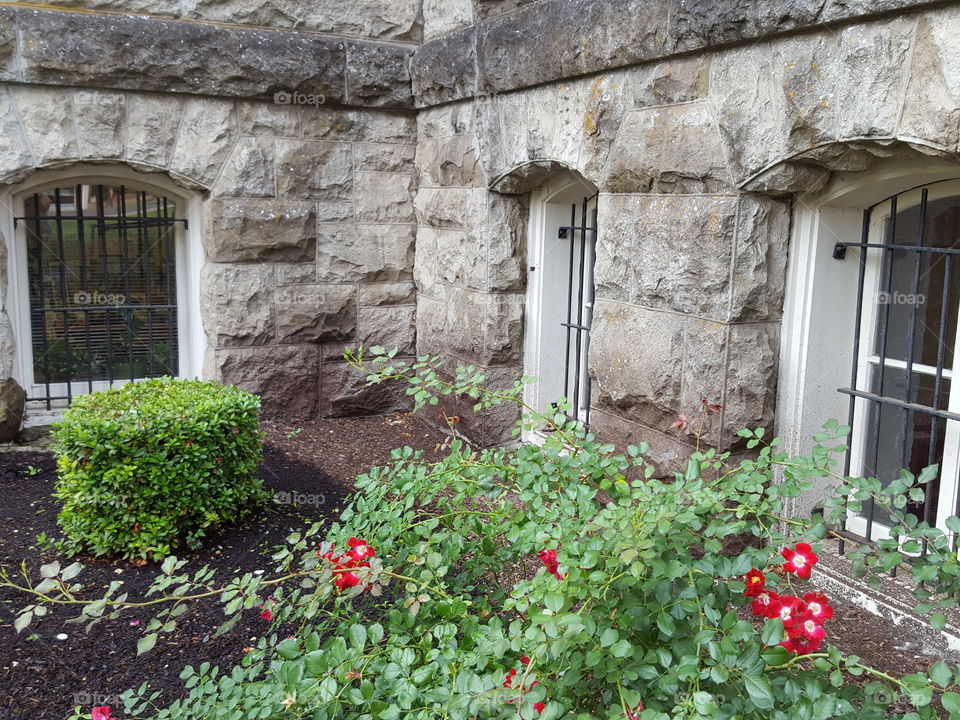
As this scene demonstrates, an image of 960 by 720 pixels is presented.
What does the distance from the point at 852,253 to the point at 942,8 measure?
1087mm

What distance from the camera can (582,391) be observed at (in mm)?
5121

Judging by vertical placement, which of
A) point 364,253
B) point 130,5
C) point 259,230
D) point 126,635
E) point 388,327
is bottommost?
point 126,635

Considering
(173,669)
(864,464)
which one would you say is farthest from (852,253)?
(173,669)

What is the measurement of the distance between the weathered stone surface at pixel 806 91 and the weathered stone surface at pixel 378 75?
2.83 meters

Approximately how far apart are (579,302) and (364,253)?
1.65 m

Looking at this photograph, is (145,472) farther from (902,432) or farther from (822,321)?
(902,432)

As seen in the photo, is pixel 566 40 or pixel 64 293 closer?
pixel 566 40

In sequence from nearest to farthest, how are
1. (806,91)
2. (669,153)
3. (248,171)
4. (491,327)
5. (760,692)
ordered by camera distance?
(760,692) < (806,91) < (669,153) < (491,327) < (248,171)

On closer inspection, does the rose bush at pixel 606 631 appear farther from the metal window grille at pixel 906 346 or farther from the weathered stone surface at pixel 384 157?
the weathered stone surface at pixel 384 157

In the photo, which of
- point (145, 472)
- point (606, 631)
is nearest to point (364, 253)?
point (145, 472)

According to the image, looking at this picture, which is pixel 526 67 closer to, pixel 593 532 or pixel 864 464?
pixel 864 464

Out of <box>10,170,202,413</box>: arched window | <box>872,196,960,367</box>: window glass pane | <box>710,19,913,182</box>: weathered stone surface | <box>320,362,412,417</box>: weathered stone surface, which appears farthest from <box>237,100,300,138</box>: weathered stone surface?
<box>872,196,960,367</box>: window glass pane

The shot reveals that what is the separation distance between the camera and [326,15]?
564cm

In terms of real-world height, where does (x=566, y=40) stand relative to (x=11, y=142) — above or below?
above
